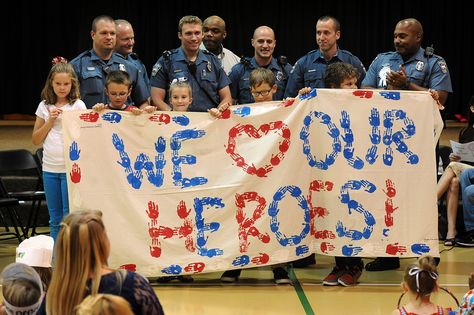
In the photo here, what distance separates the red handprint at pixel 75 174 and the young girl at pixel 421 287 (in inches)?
107

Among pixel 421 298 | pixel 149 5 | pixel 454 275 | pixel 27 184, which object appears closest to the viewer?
pixel 421 298

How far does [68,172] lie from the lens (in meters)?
6.31

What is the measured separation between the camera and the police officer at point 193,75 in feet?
25.1

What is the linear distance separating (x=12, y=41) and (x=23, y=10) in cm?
51

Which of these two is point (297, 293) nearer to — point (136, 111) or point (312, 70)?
point (136, 111)

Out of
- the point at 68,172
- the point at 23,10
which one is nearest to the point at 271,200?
the point at 68,172

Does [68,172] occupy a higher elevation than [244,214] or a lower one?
higher

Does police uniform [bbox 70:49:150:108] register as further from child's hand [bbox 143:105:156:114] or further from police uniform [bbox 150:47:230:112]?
child's hand [bbox 143:105:156:114]

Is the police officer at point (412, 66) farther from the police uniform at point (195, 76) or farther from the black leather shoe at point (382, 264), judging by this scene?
the black leather shoe at point (382, 264)

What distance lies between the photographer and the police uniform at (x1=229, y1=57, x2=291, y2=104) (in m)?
7.95

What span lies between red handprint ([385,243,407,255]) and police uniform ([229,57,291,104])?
1.95 m

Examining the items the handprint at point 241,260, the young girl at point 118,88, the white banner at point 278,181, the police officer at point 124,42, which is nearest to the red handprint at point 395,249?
the white banner at point 278,181

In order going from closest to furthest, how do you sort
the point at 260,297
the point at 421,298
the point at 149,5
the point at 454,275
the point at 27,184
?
the point at 421,298, the point at 260,297, the point at 454,275, the point at 27,184, the point at 149,5

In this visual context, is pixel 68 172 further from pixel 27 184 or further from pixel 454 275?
pixel 27 184
